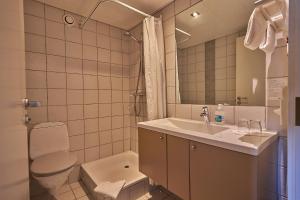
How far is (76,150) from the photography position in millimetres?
1956

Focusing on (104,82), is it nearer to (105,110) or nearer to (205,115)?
(105,110)

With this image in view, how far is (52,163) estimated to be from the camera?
4.59 feet

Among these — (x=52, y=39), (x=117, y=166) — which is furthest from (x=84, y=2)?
(x=117, y=166)

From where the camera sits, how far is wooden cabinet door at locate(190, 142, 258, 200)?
757 mm

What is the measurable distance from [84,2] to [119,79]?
3.43 feet

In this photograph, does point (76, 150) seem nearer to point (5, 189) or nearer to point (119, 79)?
point (119, 79)

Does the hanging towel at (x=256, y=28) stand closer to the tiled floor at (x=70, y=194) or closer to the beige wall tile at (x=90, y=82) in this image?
the beige wall tile at (x=90, y=82)

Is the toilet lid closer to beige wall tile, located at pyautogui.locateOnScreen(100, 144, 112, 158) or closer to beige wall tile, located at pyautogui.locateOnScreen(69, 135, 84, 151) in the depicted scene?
beige wall tile, located at pyautogui.locateOnScreen(69, 135, 84, 151)

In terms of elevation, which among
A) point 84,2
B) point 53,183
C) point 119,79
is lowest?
point 53,183

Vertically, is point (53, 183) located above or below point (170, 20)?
below

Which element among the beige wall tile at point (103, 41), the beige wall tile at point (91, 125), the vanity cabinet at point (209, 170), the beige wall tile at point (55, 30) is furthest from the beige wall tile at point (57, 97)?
the vanity cabinet at point (209, 170)

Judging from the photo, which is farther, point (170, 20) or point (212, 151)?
point (170, 20)

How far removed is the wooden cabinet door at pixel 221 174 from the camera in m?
0.76

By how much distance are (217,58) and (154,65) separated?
67cm
